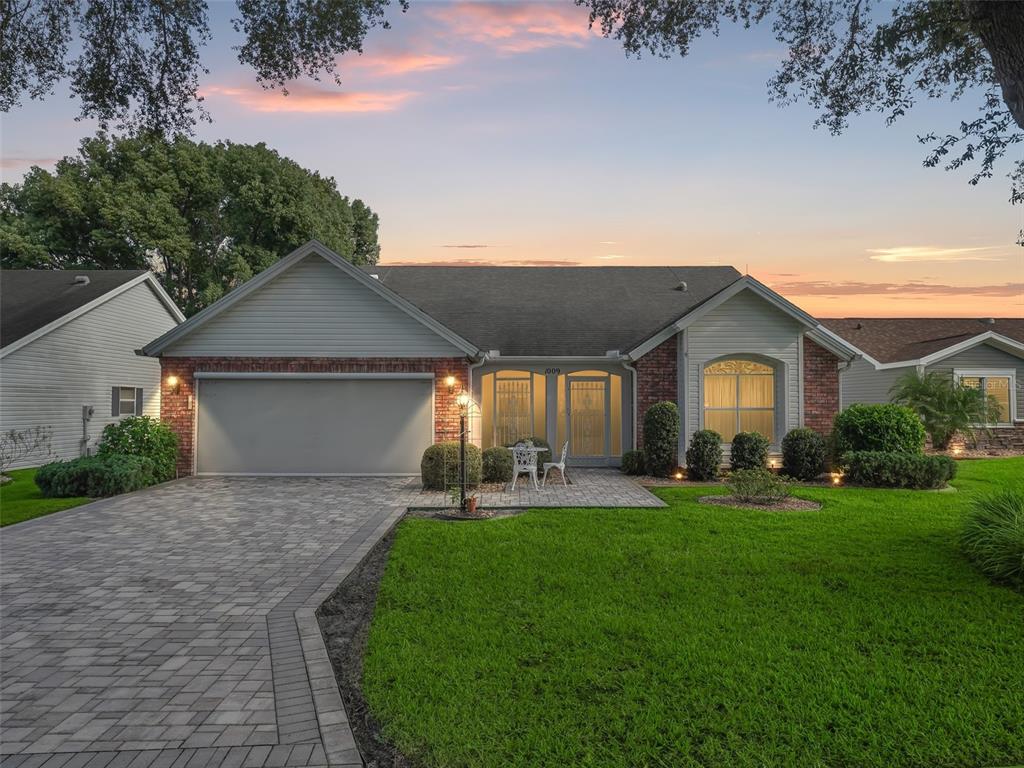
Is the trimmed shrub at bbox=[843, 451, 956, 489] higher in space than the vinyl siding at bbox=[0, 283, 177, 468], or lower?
lower

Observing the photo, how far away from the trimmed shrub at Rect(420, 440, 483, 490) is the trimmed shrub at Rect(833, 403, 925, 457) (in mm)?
8116

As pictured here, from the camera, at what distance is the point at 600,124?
1292 centimetres

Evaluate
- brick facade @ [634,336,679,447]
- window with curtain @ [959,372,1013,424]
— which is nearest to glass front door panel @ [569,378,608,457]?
brick facade @ [634,336,679,447]

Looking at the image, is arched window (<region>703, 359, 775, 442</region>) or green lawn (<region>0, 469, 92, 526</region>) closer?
green lawn (<region>0, 469, 92, 526</region>)

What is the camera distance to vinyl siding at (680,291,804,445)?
15375mm

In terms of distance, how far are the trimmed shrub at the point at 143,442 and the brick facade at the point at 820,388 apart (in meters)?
15.1

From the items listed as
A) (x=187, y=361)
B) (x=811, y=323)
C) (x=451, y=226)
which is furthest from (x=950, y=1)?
(x=187, y=361)

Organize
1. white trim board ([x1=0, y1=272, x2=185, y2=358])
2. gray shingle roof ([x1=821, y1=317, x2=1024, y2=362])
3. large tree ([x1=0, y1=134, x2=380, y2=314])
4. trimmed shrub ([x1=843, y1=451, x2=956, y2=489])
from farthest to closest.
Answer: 1. large tree ([x1=0, y1=134, x2=380, y2=314])
2. gray shingle roof ([x1=821, y1=317, x2=1024, y2=362])
3. white trim board ([x1=0, y1=272, x2=185, y2=358])
4. trimmed shrub ([x1=843, y1=451, x2=956, y2=489])

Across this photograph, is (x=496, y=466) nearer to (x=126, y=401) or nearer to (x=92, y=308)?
(x=92, y=308)

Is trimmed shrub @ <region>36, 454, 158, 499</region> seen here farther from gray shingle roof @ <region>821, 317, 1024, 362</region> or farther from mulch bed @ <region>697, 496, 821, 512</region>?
gray shingle roof @ <region>821, 317, 1024, 362</region>

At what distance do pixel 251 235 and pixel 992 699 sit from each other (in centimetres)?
3315

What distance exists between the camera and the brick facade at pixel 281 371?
602 inches

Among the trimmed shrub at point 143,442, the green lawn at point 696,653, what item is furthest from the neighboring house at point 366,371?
the green lawn at point 696,653

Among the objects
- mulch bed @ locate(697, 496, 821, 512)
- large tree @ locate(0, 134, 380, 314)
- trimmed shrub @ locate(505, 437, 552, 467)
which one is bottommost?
mulch bed @ locate(697, 496, 821, 512)
